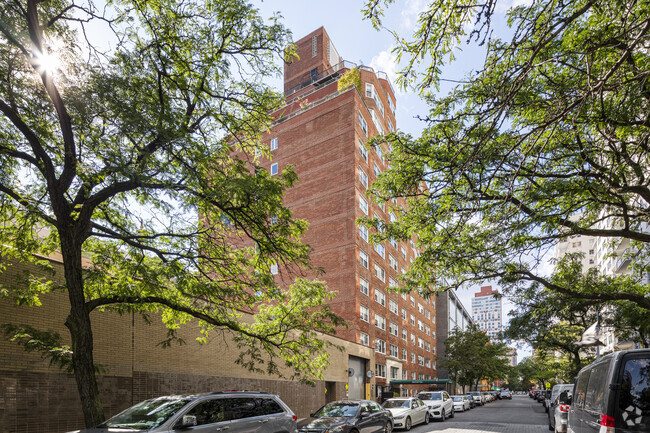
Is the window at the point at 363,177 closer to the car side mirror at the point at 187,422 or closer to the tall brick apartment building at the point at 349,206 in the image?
the tall brick apartment building at the point at 349,206

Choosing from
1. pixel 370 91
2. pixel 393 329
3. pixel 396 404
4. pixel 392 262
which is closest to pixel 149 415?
pixel 396 404

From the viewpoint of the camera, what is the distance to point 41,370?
11.6 metres

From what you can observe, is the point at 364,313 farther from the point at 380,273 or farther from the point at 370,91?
the point at 370,91

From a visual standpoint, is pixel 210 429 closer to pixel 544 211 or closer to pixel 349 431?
pixel 349 431

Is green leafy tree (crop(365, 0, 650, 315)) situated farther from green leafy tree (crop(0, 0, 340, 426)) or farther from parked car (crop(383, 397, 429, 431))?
parked car (crop(383, 397, 429, 431))

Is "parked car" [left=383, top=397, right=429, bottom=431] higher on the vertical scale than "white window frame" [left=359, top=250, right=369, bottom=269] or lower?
lower

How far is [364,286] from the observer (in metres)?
38.3

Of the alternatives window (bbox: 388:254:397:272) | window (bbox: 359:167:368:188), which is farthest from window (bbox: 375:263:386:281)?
window (bbox: 359:167:368:188)

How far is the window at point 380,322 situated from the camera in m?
41.1

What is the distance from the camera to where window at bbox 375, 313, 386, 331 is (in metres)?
41.1

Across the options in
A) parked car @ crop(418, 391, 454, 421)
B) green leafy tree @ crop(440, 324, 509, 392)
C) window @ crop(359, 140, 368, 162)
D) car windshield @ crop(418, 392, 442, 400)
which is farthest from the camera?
green leafy tree @ crop(440, 324, 509, 392)

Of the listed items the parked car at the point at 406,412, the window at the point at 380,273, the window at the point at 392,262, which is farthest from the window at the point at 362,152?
the parked car at the point at 406,412

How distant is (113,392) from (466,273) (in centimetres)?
1165

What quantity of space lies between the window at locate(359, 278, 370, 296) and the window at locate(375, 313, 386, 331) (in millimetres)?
3517
